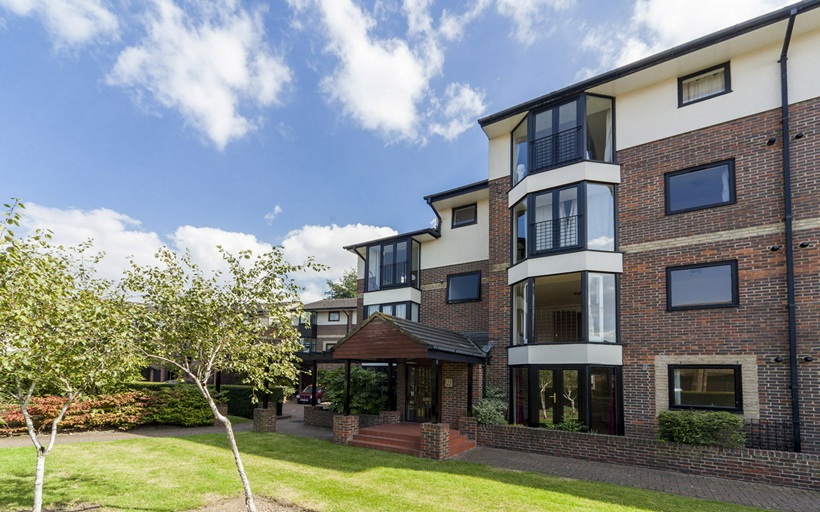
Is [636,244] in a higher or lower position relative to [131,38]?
lower

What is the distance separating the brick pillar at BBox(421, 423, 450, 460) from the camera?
10.6m

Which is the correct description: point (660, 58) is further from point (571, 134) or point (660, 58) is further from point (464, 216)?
point (464, 216)

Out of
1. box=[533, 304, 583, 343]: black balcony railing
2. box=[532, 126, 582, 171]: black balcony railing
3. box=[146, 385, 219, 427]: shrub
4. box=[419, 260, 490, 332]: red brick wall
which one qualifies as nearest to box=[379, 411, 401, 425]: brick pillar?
box=[419, 260, 490, 332]: red brick wall

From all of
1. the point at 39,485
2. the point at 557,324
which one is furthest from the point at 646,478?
the point at 39,485

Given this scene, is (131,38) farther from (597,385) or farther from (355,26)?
(597,385)

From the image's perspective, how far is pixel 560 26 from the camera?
11.1 metres

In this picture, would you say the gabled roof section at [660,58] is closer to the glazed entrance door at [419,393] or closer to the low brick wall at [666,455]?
the glazed entrance door at [419,393]

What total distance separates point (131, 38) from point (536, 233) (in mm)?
11234

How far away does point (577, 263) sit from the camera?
11.9m

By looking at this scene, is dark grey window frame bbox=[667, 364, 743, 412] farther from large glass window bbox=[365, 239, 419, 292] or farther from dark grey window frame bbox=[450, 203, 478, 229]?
large glass window bbox=[365, 239, 419, 292]

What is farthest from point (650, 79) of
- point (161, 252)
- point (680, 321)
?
point (161, 252)

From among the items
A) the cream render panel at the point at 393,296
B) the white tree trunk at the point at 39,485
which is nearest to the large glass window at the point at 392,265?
the cream render panel at the point at 393,296

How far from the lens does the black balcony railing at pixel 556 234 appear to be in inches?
478

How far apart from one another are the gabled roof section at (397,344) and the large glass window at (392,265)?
5.03 metres
